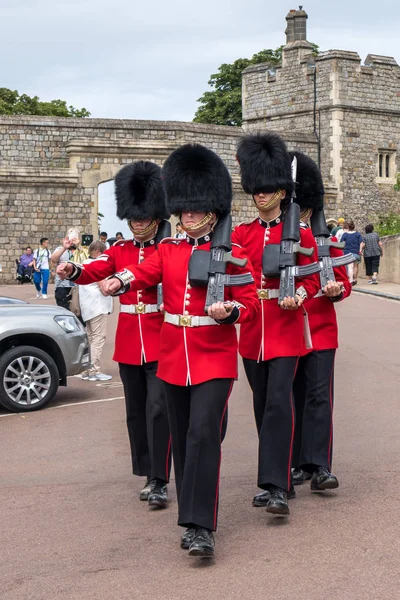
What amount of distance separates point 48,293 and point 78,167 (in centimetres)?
825

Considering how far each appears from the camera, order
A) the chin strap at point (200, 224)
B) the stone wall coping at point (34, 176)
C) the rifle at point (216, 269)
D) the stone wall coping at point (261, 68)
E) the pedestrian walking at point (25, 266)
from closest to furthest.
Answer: the rifle at point (216, 269) < the chin strap at point (200, 224) < the pedestrian walking at point (25, 266) < the stone wall coping at point (34, 176) < the stone wall coping at point (261, 68)

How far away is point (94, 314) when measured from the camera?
1298 centimetres

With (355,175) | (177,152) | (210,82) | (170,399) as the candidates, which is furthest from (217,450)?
(210,82)

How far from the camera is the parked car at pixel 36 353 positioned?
10.9 meters

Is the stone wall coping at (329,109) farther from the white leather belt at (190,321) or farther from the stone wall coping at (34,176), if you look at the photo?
the white leather belt at (190,321)

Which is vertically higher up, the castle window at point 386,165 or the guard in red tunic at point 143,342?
the castle window at point 386,165

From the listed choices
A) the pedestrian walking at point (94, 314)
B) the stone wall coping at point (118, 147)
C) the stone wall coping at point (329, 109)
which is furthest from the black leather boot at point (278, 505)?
the stone wall coping at point (329, 109)

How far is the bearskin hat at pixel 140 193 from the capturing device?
718cm

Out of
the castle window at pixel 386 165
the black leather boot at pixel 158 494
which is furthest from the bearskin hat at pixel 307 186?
the castle window at pixel 386 165

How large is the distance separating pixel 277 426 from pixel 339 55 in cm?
3727

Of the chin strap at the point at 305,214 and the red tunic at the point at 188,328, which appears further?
the chin strap at the point at 305,214

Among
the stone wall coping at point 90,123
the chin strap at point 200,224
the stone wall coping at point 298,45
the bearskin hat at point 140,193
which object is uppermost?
the stone wall coping at point 298,45

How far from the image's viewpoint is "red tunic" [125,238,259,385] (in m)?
5.86

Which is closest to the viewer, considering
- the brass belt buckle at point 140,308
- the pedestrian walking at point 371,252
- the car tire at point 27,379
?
the brass belt buckle at point 140,308
